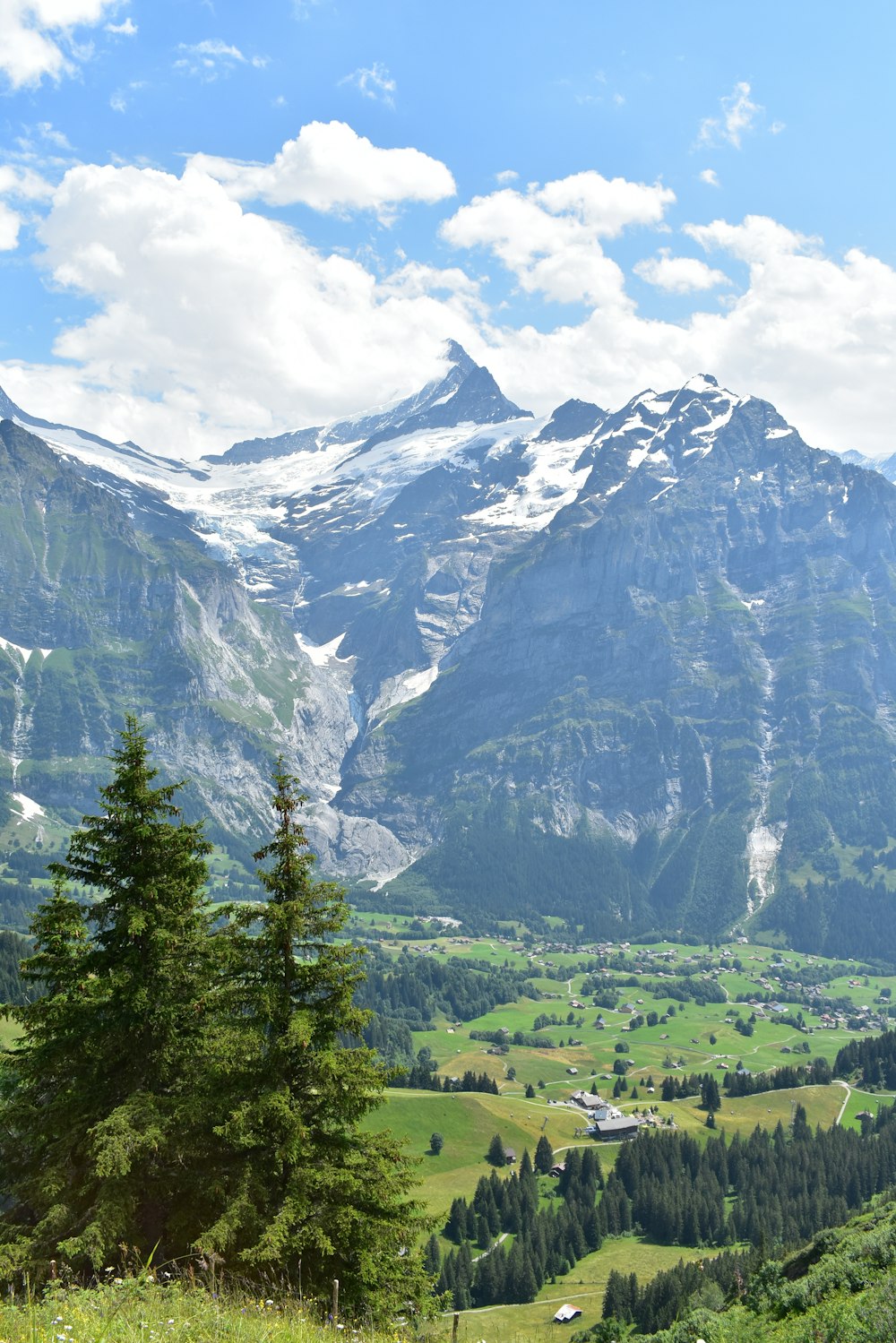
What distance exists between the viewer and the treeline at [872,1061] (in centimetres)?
18350

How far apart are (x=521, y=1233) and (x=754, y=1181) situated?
35.2m

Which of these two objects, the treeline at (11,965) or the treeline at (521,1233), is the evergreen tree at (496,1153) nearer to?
the treeline at (521,1233)

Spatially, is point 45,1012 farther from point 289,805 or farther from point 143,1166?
point 289,805

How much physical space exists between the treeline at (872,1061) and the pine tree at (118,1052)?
190 m

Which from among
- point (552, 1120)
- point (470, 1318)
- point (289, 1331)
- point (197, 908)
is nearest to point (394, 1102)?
point (552, 1120)

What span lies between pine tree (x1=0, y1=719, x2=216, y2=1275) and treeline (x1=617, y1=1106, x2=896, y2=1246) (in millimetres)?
103340

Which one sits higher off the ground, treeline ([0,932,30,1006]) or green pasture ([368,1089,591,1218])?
treeline ([0,932,30,1006])

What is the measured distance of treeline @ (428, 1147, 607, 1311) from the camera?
106 m

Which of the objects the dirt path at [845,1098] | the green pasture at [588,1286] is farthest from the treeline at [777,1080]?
the green pasture at [588,1286]

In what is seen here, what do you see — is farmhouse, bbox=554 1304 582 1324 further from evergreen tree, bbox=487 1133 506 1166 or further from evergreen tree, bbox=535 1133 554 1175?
evergreen tree, bbox=487 1133 506 1166

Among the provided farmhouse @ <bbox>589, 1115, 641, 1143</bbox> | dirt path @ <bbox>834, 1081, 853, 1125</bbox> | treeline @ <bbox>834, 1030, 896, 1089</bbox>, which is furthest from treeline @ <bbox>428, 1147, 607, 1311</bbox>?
treeline @ <bbox>834, 1030, 896, 1089</bbox>

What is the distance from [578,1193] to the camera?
13200cm

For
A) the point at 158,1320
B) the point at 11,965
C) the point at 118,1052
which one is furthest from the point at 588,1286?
the point at 158,1320

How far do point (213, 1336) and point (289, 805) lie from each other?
13965 millimetres
